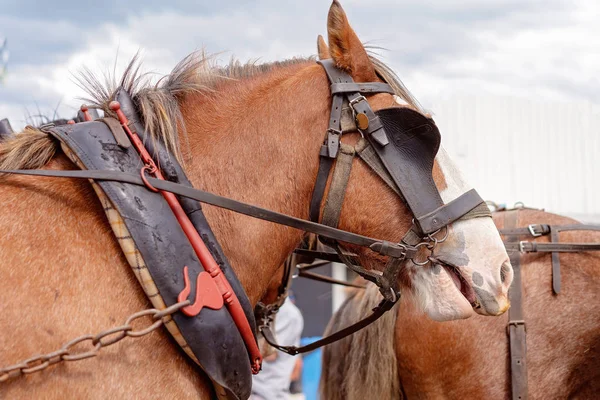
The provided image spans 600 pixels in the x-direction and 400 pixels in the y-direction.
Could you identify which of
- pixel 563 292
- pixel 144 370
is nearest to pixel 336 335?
pixel 144 370

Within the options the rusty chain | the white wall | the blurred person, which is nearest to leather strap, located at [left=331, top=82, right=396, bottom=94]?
the rusty chain

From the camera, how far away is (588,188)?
531 inches

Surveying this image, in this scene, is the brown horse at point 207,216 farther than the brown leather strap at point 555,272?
No

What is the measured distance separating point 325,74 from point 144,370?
126 centimetres

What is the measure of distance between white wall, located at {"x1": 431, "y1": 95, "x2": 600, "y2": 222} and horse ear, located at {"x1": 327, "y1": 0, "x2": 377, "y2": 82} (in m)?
10.4

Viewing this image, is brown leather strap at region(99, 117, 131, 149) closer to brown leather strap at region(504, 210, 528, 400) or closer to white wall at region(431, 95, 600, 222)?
brown leather strap at region(504, 210, 528, 400)

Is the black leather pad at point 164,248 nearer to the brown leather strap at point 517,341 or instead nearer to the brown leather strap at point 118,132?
the brown leather strap at point 118,132

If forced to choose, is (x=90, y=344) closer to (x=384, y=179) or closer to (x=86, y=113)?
(x=86, y=113)

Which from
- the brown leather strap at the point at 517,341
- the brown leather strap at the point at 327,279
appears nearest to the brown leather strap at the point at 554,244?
the brown leather strap at the point at 517,341

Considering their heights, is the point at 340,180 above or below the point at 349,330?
above

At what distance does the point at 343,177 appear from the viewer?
224 centimetres

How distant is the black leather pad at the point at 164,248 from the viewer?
186cm

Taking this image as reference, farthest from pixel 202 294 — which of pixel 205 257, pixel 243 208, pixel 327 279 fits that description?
pixel 327 279

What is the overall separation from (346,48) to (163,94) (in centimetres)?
71
